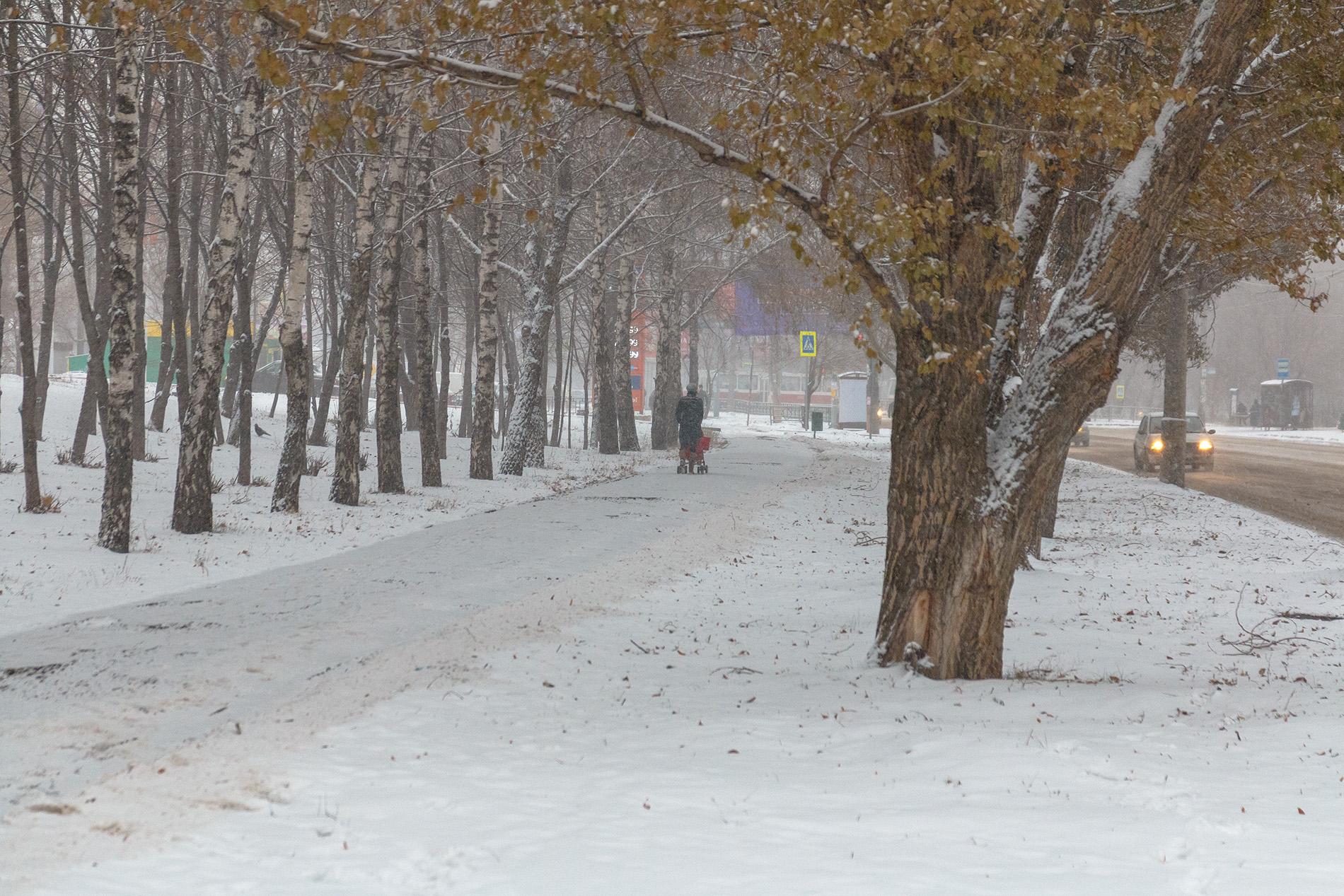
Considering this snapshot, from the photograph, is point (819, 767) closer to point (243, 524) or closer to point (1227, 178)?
point (1227, 178)

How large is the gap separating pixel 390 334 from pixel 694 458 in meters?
8.98

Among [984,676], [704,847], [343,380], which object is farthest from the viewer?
[343,380]

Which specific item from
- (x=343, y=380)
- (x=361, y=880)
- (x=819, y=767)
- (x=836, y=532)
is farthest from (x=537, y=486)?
(x=361, y=880)

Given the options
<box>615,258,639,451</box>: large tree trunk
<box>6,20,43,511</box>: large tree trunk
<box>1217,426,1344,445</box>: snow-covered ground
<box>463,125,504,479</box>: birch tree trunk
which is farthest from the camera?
<box>1217,426,1344,445</box>: snow-covered ground

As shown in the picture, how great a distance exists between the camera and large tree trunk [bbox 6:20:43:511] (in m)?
12.4

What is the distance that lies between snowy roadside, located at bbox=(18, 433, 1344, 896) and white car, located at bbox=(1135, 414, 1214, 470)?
23.3 m

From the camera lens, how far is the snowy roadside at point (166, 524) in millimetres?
10141

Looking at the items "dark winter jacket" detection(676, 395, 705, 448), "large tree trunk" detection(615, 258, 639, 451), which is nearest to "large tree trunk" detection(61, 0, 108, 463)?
"dark winter jacket" detection(676, 395, 705, 448)

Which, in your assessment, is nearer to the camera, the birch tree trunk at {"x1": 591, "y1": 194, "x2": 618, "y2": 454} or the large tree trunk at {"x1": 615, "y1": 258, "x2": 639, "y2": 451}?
the birch tree trunk at {"x1": 591, "y1": 194, "x2": 618, "y2": 454}

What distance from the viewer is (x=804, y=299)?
130 feet

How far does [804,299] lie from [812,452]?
5.14 meters

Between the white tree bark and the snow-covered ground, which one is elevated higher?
the white tree bark

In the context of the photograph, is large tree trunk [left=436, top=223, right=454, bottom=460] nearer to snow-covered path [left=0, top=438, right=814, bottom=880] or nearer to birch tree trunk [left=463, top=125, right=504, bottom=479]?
birch tree trunk [left=463, top=125, right=504, bottom=479]

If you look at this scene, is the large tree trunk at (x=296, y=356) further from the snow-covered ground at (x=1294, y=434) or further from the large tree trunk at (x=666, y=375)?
the snow-covered ground at (x=1294, y=434)
